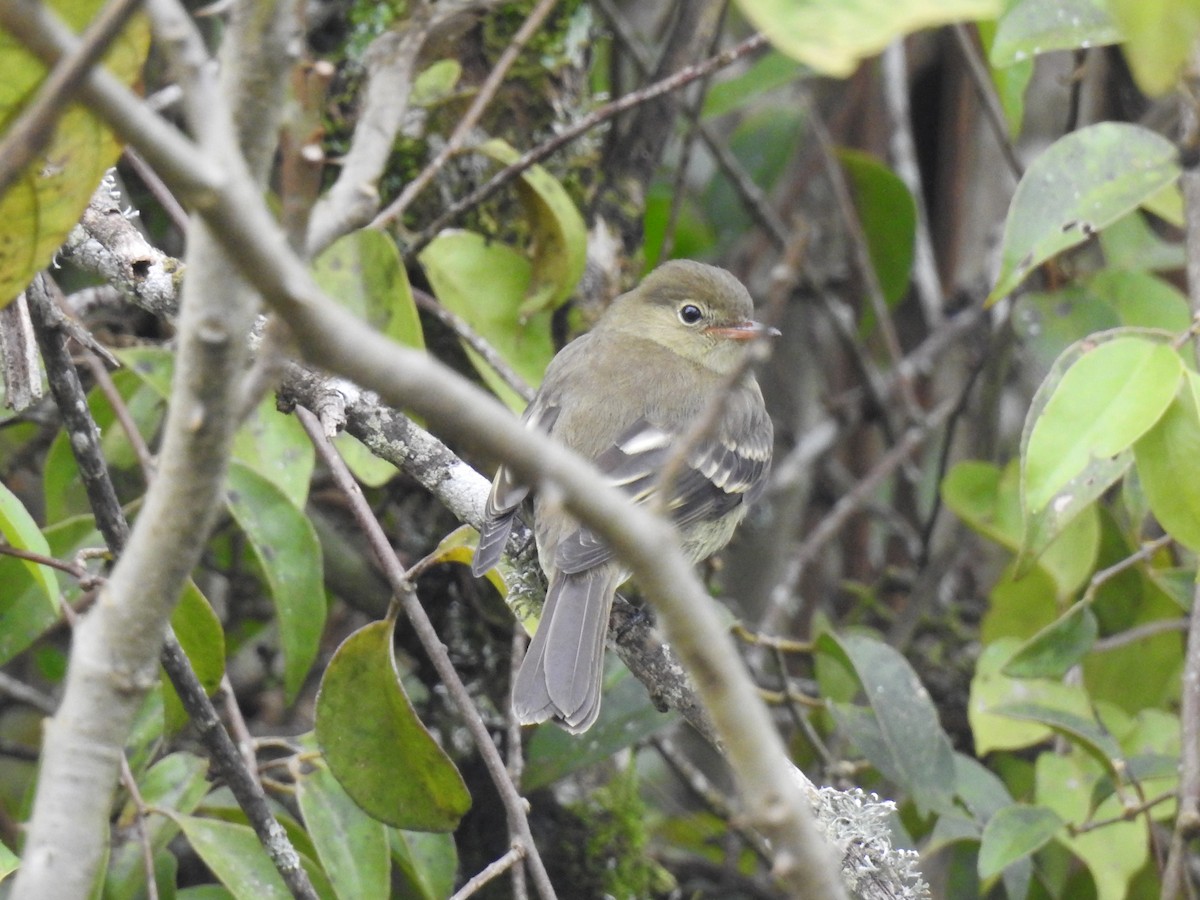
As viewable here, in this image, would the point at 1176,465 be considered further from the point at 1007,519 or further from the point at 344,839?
the point at 344,839

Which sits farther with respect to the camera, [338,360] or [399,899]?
[399,899]

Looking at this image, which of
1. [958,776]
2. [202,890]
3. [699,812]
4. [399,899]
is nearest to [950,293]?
[699,812]

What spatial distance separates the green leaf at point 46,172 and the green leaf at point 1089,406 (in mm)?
1512

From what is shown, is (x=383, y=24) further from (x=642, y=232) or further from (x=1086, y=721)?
(x=1086, y=721)

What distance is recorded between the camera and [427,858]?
2633 mm

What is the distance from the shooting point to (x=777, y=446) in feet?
18.2

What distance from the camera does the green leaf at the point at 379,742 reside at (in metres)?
2.29

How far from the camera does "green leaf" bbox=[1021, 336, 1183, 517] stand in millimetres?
2166

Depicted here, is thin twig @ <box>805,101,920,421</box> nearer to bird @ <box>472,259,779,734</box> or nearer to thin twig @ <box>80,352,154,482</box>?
bird @ <box>472,259,779,734</box>

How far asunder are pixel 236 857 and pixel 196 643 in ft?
1.29

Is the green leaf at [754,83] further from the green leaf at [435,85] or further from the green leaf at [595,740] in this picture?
the green leaf at [595,740]

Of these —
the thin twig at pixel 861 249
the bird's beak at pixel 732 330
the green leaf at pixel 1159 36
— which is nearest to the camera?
the green leaf at pixel 1159 36

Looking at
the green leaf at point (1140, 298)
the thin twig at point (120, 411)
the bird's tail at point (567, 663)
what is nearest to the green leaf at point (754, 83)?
the green leaf at point (1140, 298)

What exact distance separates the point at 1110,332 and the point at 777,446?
3147 millimetres
